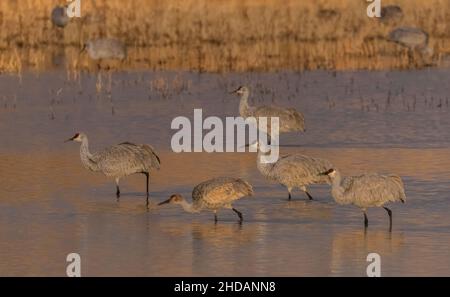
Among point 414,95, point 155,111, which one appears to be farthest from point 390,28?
point 155,111

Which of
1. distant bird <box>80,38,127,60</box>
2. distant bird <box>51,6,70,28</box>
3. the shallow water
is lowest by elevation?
the shallow water

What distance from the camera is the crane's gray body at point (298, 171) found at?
15.6 meters

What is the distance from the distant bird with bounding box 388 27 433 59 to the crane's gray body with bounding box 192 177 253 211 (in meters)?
17.1

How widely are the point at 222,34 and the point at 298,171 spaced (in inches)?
751

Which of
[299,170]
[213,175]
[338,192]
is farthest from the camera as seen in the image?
[213,175]

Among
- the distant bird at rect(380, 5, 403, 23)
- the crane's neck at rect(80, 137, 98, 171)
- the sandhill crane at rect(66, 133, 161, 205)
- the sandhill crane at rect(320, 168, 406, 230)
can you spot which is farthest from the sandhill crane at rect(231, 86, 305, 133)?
the distant bird at rect(380, 5, 403, 23)

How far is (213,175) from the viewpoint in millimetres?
17484

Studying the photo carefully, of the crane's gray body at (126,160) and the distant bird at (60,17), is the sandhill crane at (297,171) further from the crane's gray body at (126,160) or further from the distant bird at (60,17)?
the distant bird at (60,17)

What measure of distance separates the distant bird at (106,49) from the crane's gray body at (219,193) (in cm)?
1634

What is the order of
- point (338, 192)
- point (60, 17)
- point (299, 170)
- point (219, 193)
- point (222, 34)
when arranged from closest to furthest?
point (338, 192) < point (219, 193) < point (299, 170) < point (222, 34) < point (60, 17)

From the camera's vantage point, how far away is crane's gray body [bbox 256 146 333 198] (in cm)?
1559

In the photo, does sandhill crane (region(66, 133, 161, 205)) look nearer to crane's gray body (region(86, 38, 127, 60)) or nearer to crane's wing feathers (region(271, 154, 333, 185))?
crane's wing feathers (region(271, 154, 333, 185))

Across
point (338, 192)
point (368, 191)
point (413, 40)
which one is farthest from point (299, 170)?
point (413, 40)

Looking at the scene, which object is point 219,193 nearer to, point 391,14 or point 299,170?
point 299,170
